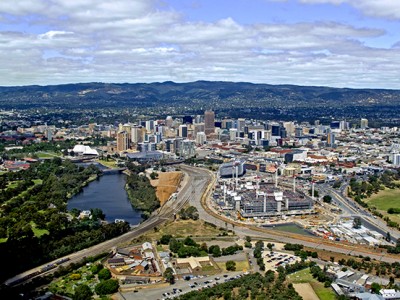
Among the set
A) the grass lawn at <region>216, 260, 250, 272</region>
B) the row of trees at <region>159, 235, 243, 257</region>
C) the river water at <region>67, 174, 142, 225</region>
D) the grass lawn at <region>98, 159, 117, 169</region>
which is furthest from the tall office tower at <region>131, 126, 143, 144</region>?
the grass lawn at <region>216, 260, 250, 272</region>

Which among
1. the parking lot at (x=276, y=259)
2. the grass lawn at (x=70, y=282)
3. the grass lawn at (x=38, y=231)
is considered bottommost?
the grass lawn at (x=38, y=231)

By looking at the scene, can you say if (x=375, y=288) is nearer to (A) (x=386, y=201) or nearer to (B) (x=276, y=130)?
(A) (x=386, y=201)

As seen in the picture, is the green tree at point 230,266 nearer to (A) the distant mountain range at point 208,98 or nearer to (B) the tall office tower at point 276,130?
(B) the tall office tower at point 276,130

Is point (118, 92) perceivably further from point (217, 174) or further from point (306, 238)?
point (306, 238)

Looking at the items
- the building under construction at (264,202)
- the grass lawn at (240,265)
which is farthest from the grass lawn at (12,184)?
the grass lawn at (240,265)

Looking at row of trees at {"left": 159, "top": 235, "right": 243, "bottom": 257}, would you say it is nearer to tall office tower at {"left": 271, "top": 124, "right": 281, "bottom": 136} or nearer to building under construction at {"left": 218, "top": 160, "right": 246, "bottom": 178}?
building under construction at {"left": 218, "top": 160, "right": 246, "bottom": 178}
